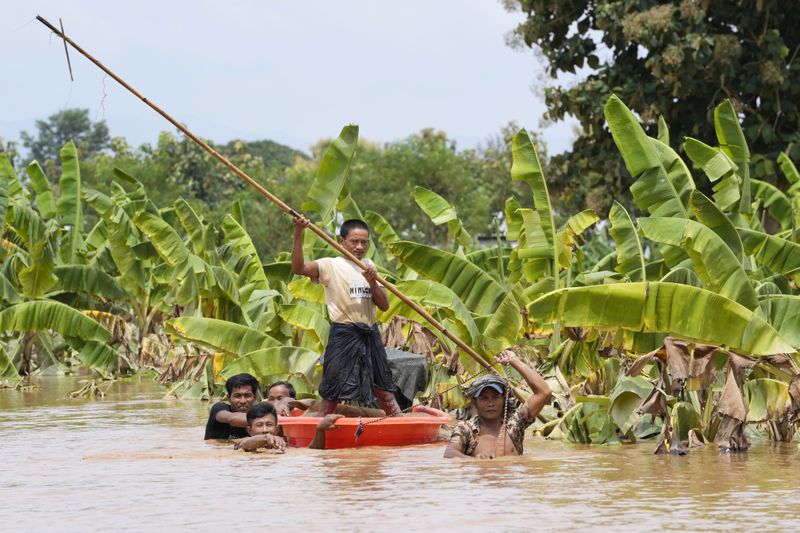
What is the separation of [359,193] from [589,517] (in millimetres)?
48113

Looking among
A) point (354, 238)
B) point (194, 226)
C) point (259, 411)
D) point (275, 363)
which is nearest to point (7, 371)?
point (194, 226)

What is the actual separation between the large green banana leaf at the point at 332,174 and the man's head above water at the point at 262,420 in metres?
3.57

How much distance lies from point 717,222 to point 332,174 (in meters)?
4.72

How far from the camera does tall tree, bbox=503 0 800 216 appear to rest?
21.8 metres

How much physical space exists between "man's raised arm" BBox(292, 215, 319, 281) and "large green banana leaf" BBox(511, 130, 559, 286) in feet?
9.29

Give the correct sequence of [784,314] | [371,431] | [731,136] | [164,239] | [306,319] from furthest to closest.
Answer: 1. [164,239]
2. [306,319]
3. [731,136]
4. [371,431]
5. [784,314]

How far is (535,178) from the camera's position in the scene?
13109 millimetres

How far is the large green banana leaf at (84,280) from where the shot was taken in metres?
19.4

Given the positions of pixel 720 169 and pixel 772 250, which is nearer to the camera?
pixel 772 250

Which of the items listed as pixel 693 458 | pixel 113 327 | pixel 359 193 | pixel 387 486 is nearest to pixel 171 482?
pixel 387 486

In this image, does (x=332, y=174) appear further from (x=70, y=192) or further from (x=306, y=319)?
(x=70, y=192)

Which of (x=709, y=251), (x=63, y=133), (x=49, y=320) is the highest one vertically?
(x=63, y=133)

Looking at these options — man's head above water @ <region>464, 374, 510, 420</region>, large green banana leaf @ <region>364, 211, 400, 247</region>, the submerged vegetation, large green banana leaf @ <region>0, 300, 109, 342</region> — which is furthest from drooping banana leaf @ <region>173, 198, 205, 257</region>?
man's head above water @ <region>464, 374, 510, 420</region>

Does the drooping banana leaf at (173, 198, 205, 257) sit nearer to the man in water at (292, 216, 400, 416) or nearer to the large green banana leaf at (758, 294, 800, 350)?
the man in water at (292, 216, 400, 416)
